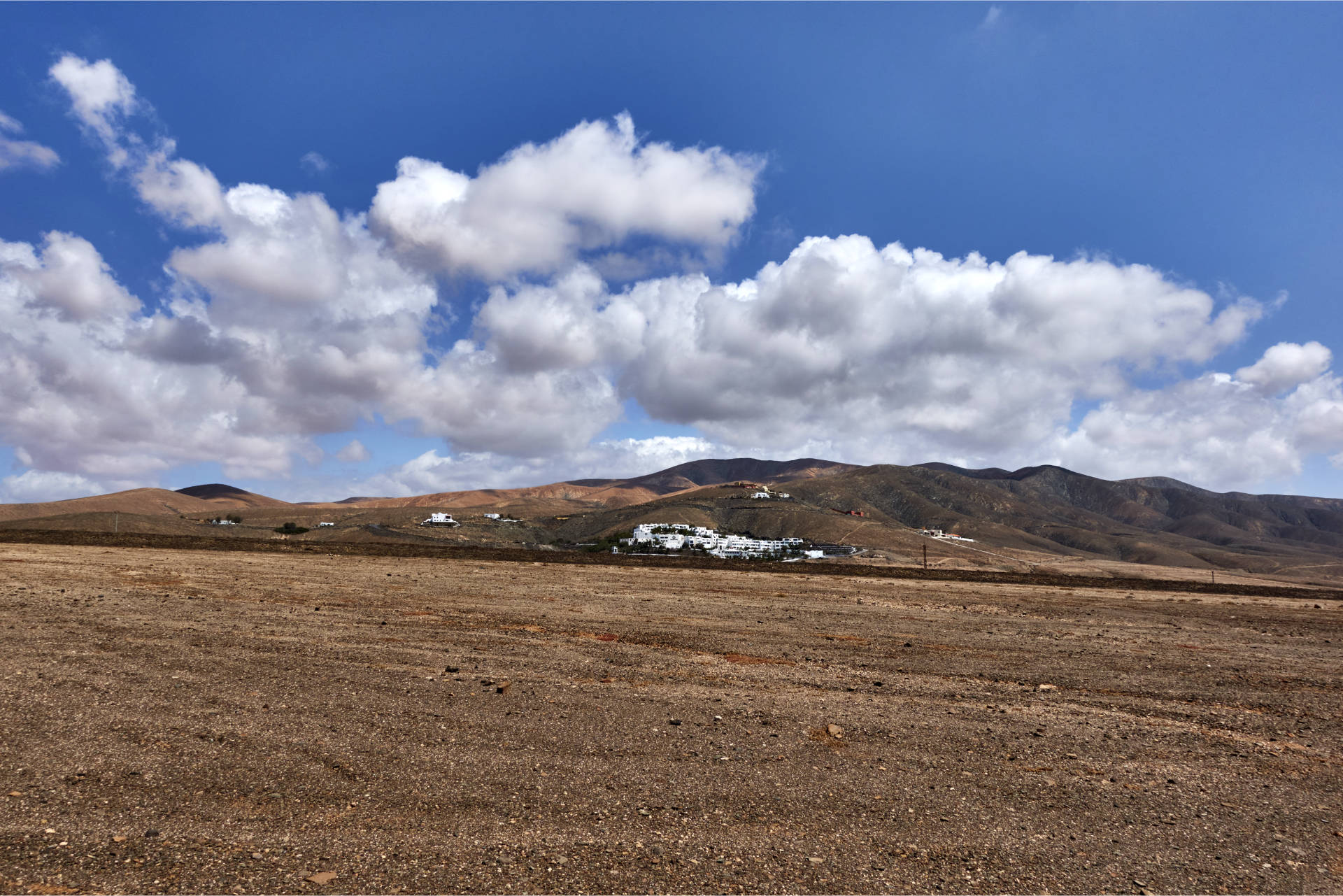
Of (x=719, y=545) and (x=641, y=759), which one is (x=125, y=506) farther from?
(x=641, y=759)

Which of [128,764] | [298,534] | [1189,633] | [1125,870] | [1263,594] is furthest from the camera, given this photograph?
[298,534]

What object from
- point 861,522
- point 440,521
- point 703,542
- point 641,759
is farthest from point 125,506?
point 641,759

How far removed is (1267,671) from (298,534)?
2925 inches

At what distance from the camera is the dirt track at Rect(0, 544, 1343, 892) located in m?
5.45

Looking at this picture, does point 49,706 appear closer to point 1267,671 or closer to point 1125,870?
point 1125,870

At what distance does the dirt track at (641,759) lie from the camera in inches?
215

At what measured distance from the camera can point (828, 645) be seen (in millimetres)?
15031

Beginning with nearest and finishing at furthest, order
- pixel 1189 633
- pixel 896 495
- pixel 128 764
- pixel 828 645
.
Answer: pixel 128 764, pixel 828 645, pixel 1189 633, pixel 896 495

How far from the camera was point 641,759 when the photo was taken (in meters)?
7.56

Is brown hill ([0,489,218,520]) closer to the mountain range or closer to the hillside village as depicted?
the mountain range

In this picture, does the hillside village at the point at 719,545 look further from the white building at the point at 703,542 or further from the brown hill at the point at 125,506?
the brown hill at the point at 125,506

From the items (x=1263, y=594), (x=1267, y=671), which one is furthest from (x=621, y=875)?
(x=1263, y=594)

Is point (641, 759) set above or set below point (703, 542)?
above

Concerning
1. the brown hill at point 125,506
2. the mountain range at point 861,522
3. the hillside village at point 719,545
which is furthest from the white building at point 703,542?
the brown hill at point 125,506
